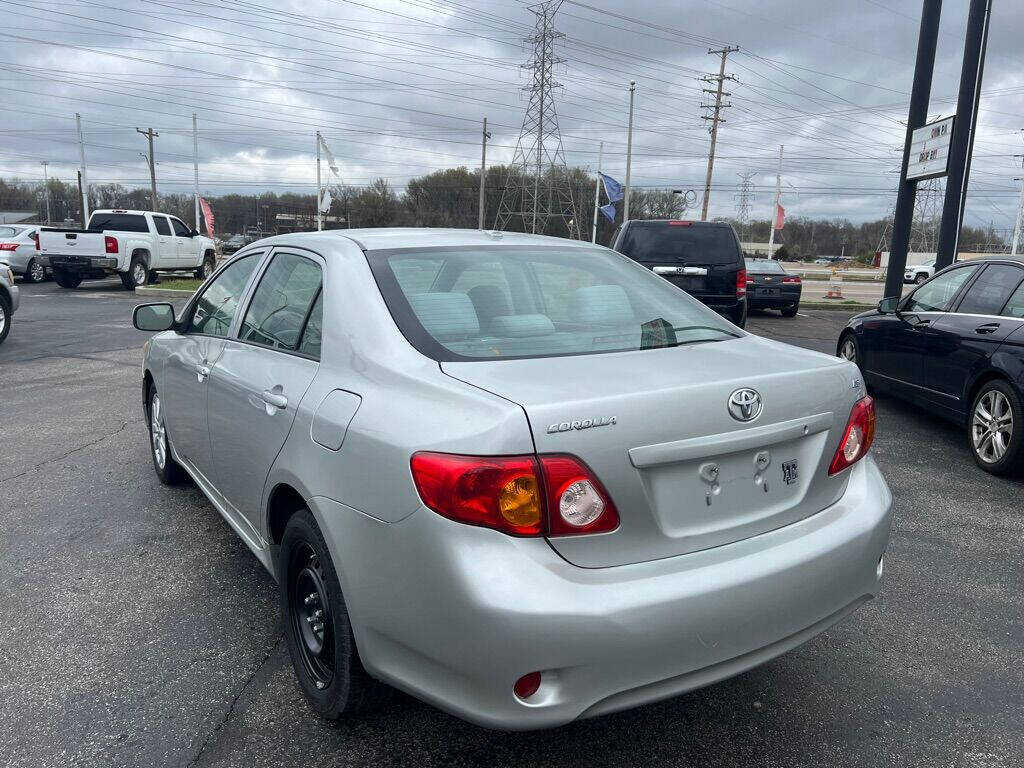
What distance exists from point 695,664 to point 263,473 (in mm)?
1609

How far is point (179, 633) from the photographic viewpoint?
125 inches

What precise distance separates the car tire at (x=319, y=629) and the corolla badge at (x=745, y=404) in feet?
4.08

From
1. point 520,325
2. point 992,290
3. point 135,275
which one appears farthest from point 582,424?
point 135,275

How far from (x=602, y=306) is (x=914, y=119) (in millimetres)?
13115

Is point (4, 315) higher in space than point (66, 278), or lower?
higher

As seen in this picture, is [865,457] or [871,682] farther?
[871,682]

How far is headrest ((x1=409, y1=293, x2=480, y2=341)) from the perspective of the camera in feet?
8.32

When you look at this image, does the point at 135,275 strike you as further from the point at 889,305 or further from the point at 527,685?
the point at 527,685

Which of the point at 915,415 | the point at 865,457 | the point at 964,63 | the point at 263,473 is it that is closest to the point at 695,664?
the point at 865,457

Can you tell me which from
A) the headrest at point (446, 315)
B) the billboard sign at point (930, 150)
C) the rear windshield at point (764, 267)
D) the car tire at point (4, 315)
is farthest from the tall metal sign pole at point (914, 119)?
the car tire at point (4, 315)

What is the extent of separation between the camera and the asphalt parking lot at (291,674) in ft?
8.10

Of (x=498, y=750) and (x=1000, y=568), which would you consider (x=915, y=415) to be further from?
(x=498, y=750)

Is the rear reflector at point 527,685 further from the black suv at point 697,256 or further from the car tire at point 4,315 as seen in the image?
the car tire at point 4,315

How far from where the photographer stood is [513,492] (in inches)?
76.2
